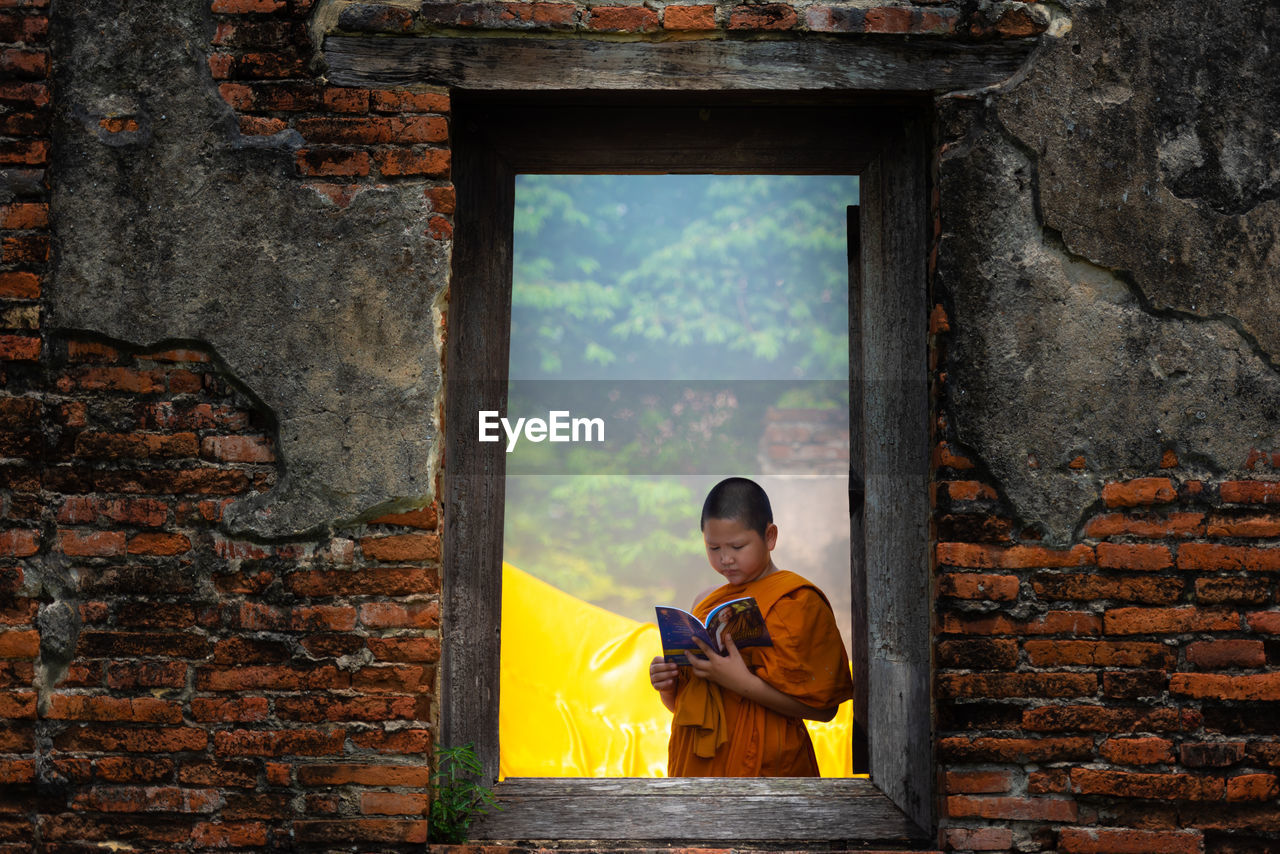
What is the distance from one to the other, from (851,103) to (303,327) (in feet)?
5.65

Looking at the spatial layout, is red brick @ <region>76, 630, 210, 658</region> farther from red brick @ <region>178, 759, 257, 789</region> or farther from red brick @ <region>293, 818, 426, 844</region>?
red brick @ <region>293, 818, 426, 844</region>

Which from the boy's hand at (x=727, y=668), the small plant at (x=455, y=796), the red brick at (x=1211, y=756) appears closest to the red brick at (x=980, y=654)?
the red brick at (x=1211, y=756)

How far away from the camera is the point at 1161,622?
249cm

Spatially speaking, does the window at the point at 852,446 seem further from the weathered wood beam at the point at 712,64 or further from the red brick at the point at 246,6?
the red brick at the point at 246,6

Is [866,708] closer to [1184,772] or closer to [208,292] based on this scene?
[1184,772]

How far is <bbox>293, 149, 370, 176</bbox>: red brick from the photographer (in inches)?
102

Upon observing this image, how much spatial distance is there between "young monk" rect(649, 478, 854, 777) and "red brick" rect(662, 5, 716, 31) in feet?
5.99

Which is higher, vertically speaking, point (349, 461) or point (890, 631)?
point (349, 461)

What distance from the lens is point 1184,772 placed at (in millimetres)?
2449

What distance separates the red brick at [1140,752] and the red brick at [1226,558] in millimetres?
474

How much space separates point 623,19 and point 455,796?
226 centimetres

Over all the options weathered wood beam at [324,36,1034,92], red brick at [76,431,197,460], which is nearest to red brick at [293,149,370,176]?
weathered wood beam at [324,36,1034,92]

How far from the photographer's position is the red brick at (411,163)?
2.58 meters

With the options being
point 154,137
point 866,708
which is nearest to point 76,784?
point 154,137
